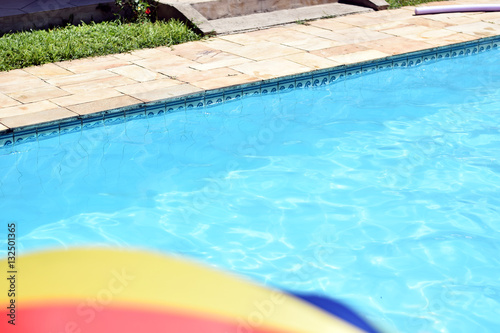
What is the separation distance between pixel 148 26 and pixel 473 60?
4.30m

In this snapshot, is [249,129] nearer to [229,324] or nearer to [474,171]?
[474,171]

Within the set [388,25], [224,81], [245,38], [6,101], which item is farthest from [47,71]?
[388,25]

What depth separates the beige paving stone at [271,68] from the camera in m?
7.95

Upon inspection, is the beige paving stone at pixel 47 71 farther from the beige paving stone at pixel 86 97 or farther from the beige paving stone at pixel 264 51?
the beige paving stone at pixel 264 51

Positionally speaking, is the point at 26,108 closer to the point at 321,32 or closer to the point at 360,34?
the point at 321,32

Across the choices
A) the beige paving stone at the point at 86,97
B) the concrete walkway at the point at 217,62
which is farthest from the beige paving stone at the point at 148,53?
the beige paving stone at the point at 86,97

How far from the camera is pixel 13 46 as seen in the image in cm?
840

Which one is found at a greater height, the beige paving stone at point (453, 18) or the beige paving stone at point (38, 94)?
the beige paving stone at point (453, 18)

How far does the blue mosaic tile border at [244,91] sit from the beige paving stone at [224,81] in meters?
0.05

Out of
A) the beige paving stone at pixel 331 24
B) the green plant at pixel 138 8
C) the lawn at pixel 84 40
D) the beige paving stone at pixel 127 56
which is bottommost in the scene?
the beige paving stone at pixel 127 56

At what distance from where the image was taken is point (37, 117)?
6.69m

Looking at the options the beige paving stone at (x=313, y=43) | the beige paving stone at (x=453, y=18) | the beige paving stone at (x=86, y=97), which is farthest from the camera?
the beige paving stone at (x=453, y=18)

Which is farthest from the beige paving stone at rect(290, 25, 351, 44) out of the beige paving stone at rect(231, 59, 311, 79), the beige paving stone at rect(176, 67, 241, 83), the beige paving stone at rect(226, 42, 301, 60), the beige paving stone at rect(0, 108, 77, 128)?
the beige paving stone at rect(0, 108, 77, 128)

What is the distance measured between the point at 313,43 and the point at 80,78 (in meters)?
3.06
